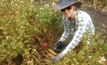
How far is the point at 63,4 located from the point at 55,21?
490 mm

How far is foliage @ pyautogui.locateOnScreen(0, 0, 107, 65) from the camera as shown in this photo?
3311 millimetres

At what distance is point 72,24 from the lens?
154 inches

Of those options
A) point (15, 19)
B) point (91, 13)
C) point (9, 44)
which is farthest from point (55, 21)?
point (91, 13)

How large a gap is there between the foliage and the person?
0.55ft

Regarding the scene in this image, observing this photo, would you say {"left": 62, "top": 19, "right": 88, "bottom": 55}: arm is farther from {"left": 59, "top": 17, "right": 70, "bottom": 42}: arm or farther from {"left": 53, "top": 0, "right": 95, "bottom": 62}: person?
{"left": 59, "top": 17, "right": 70, "bottom": 42}: arm

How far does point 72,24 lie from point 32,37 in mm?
557

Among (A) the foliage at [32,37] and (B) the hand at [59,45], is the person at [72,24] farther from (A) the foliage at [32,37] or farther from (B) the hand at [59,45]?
(A) the foliage at [32,37]

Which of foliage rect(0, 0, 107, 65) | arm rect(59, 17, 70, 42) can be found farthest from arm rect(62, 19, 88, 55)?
arm rect(59, 17, 70, 42)

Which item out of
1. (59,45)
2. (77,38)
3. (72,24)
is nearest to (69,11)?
(72,24)

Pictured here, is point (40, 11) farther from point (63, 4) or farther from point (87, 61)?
point (87, 61)

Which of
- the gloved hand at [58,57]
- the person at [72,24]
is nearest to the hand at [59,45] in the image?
the person at [72,24]

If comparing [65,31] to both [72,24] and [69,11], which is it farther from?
[69,11]

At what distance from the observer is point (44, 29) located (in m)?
4.01

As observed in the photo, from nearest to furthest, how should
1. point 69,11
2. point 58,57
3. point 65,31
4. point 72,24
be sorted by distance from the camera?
1. point 58,57
2. point 69,11
3. point 72,24
4. point 65,31
